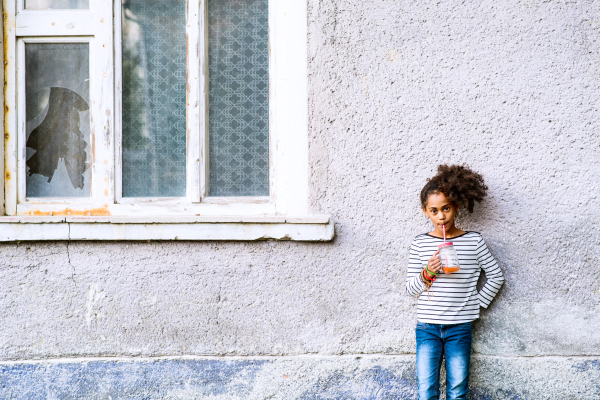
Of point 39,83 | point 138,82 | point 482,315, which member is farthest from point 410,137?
point 39,83

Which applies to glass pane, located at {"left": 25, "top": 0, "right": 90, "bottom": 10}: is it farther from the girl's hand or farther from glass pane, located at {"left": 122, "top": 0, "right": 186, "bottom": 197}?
the girl's hand

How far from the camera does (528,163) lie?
260cm

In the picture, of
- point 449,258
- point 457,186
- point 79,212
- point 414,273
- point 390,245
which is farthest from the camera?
point 79,212

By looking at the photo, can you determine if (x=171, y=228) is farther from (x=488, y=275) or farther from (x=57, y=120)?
(x=488, y=275)

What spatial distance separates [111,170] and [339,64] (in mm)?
1527

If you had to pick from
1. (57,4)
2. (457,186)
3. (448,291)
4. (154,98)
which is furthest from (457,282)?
(57,4)

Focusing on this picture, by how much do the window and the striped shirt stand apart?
2.85 feet

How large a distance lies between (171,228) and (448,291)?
1587 millimetres

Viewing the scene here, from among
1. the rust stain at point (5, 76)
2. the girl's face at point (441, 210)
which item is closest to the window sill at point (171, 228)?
the rust stain at point (5, 76)

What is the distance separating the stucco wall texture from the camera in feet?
8.50

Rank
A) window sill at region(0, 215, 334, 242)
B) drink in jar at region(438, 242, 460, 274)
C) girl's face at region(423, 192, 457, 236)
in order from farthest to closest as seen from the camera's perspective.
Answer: window sill at region(0, 215, 334, 242), girl's face at region(423, 192, 457, 236), drink in jar at region(438, 242, 460, 274)

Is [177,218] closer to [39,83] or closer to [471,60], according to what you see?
[39,83]

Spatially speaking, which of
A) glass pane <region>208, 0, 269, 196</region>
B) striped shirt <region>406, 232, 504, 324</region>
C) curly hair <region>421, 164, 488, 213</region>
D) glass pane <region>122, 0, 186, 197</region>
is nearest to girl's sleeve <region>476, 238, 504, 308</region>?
striped shirt <region>406, 232, 504, 324</region>

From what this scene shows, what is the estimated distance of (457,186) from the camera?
238 cm
